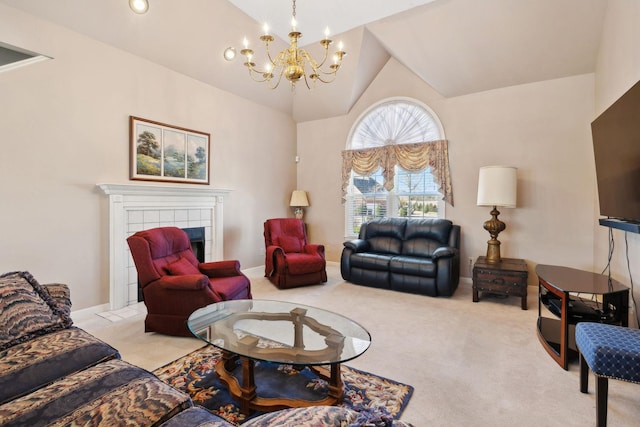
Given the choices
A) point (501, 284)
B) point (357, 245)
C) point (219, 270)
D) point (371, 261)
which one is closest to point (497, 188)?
point (501, 284)

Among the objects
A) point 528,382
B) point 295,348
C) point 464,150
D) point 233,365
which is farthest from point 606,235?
point 233,365

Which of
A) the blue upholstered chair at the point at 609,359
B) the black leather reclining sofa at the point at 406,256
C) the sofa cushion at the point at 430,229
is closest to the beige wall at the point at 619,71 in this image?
the blue upholstered chair at the point at 609,359

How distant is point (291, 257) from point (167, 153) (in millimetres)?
2272

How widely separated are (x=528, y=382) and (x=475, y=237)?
282 centimetres

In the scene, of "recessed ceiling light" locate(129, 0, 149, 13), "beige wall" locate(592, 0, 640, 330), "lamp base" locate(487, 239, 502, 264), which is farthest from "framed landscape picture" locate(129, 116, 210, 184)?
"beige wall" locate(592, 0, 640, 330)

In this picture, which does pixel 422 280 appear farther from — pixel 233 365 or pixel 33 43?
pixel 33 43

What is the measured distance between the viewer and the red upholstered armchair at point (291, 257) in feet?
14.5

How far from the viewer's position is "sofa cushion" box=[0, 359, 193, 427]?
1.00 m

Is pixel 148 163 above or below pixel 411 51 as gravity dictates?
below

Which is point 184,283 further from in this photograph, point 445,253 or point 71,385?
point 445,253

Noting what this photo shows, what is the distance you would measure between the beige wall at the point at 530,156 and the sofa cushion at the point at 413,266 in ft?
3.41

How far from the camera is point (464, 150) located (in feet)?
15.4

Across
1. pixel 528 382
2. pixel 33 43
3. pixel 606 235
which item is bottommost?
pixel 528 382

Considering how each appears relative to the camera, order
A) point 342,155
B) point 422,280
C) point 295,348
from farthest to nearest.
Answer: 1. point 342,155
2. point 422,280
3. point 295,348
